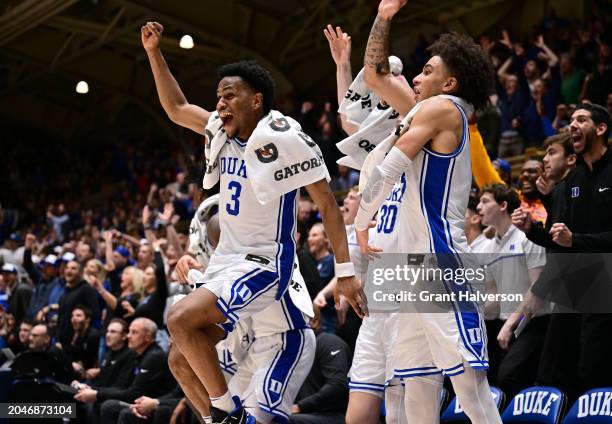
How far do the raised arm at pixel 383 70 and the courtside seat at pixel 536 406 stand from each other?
1.94 meters

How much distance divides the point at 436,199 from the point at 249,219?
105 centimetres

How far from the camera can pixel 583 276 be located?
237 inches

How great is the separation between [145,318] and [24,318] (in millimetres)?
4877

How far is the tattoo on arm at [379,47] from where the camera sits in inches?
201

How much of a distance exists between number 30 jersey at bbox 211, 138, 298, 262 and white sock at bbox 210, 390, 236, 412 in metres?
0.74

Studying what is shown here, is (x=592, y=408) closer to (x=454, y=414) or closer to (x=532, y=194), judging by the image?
(x=454, y=414)

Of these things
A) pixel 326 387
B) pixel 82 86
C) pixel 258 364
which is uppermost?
pixel 82 86

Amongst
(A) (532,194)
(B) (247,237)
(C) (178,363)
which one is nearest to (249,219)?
(B) (247,237)

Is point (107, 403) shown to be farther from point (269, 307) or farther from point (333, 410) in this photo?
point (269, 307)

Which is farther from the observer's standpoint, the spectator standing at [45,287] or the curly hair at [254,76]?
the spectator standing at [45,287]

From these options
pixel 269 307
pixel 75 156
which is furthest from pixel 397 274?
pixel 75 156

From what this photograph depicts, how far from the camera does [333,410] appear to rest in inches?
284

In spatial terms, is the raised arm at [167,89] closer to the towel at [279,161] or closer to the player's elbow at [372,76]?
the towel at [279,161]

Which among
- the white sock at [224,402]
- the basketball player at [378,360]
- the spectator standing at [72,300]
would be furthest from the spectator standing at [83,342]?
the white sock at [224,402]
